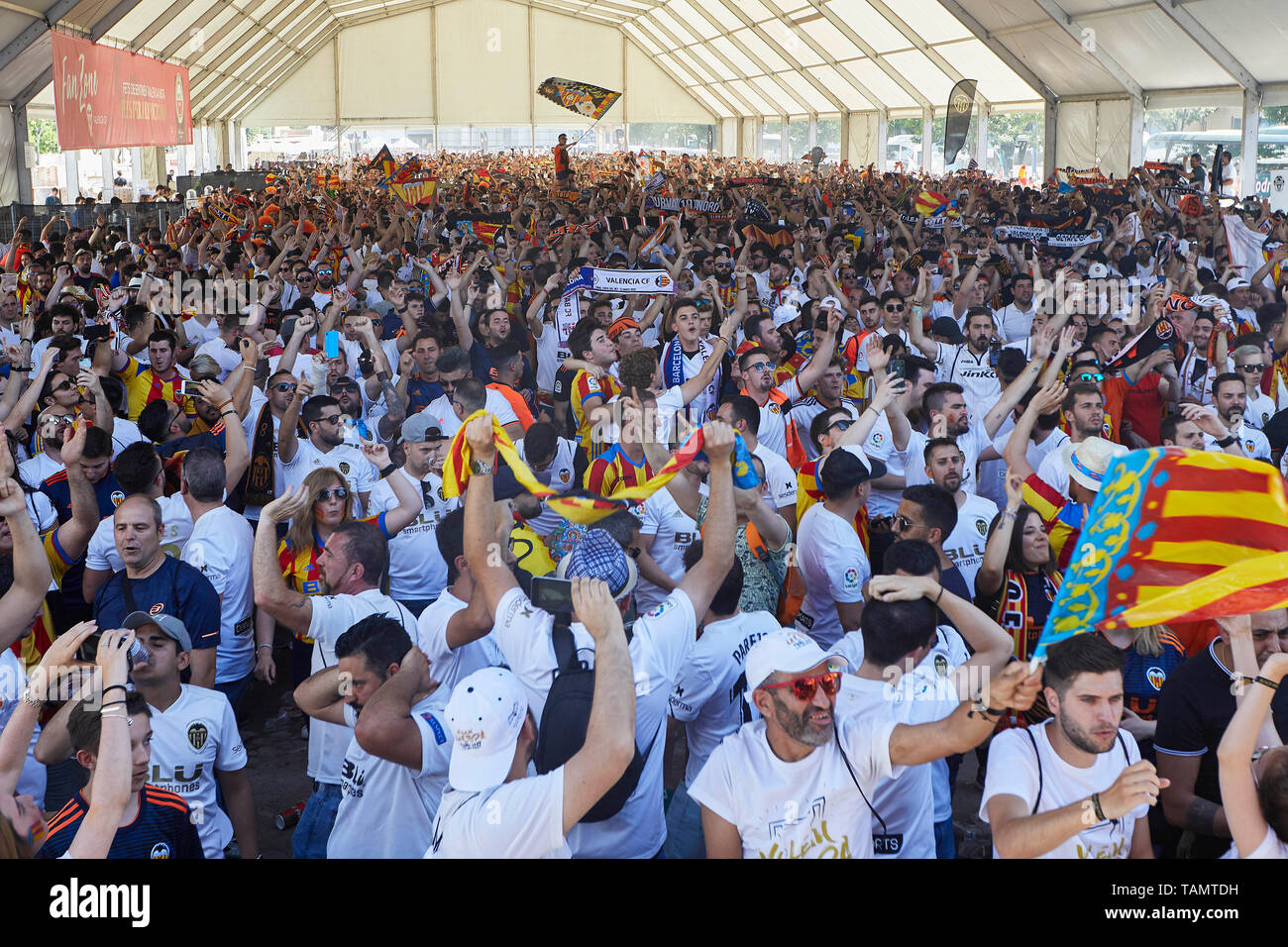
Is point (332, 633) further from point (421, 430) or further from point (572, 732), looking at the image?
point (421, 430)

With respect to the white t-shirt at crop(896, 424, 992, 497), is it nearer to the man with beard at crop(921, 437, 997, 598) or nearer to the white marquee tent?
the man with beard at crop(921, 437, 997, 598)

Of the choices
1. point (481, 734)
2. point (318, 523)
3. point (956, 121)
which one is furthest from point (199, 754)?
point (956, 121)

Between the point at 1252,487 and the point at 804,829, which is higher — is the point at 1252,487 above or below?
above

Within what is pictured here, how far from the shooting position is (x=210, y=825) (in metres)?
3.79

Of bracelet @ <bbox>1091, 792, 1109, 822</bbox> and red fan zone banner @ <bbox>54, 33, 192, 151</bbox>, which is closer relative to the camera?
bracelet @ <bbox>1091, 792, 1109, 822</bbox>

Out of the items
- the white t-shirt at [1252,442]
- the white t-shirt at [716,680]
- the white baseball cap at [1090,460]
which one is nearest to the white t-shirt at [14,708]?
the white t-shirt at [716,680]

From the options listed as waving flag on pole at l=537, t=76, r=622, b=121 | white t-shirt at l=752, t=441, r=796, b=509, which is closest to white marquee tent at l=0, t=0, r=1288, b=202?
waving flag on pole at l=537, t=76, r=622, b=121

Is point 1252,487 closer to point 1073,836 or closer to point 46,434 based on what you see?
point 1073,836

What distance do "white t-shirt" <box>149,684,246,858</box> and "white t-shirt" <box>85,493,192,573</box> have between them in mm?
1050

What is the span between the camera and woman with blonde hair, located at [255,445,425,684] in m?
5.09

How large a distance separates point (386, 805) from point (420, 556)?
1.77m

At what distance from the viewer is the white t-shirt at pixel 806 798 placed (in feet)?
10.2
